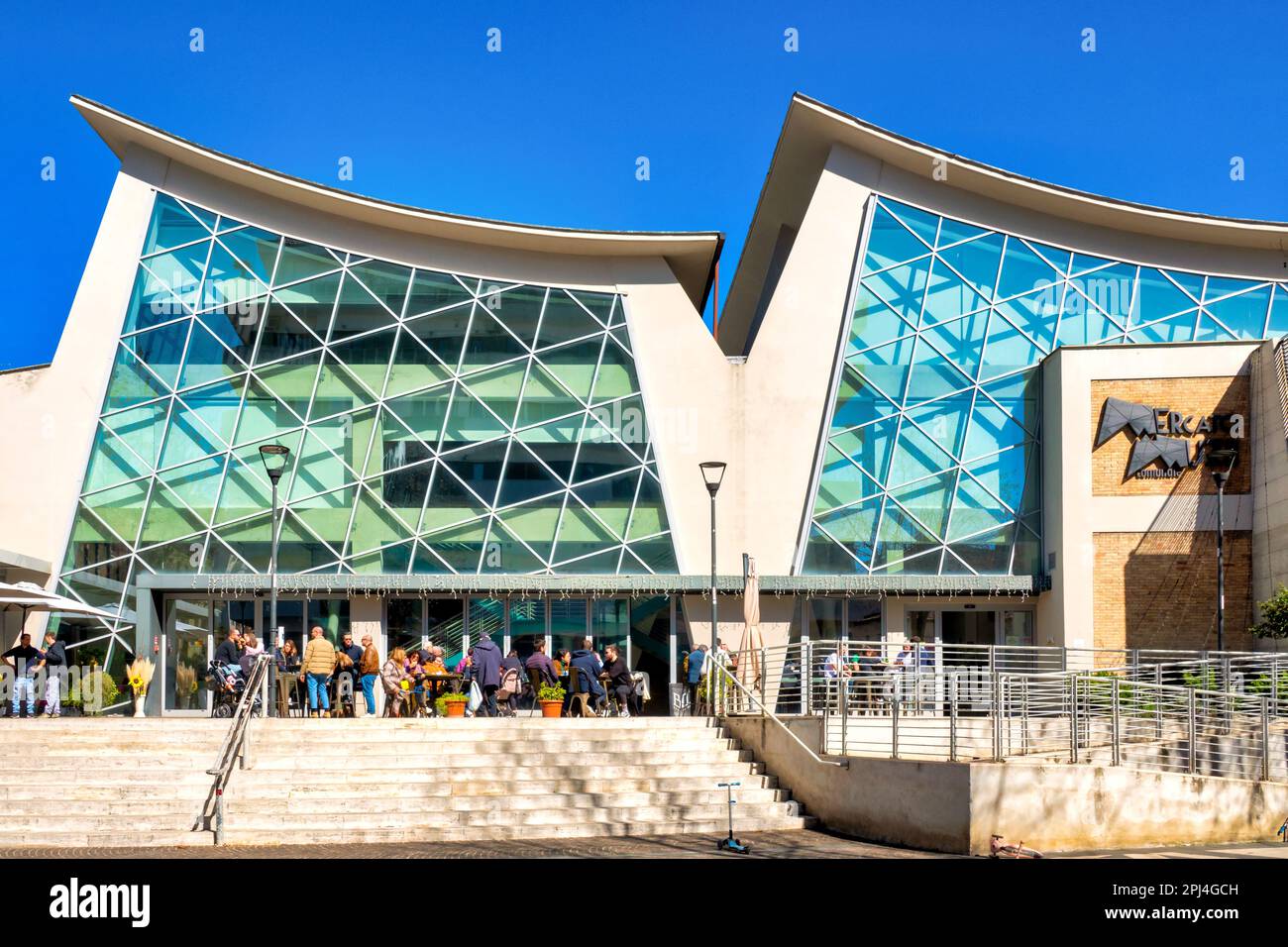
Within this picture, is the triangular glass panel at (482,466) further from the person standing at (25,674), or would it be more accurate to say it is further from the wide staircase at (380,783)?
the wide staircase at (380,783)

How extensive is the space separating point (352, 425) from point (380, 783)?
43.9 ft

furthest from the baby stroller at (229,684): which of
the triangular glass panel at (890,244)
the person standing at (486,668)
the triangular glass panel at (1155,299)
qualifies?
the triangular glass panel at (1155,299)

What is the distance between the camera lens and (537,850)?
1404cm

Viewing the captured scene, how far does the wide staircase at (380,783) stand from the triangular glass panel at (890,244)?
43.6ft

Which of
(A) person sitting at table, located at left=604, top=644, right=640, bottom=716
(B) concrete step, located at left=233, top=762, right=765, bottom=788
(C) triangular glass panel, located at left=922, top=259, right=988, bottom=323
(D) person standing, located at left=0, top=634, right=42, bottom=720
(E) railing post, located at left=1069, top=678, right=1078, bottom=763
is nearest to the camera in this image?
(E) railing post, located at left=1069, top=678, right=1078, bottom=763

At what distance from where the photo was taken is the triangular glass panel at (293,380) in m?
28.3

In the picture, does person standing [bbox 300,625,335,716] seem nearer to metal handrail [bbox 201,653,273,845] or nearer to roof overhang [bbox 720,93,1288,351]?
metal handrail [bbox 201,653,273,845]

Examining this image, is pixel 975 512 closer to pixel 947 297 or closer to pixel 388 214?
pixel 947 297

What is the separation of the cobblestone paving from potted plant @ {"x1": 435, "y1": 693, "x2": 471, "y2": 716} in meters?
5.70

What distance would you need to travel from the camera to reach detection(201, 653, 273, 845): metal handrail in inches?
572

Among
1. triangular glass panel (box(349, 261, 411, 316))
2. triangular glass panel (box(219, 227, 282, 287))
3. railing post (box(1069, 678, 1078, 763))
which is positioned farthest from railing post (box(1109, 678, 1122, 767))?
triangular glass panel (box(219, 227, 282, 287))

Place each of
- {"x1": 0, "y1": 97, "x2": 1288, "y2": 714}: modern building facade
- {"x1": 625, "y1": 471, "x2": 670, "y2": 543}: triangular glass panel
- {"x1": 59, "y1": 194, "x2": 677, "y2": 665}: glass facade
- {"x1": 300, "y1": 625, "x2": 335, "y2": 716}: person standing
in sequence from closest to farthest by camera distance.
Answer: {"x1": 300, "y1": 625, "x2": 335, "y2": 716}: person standing → {"x1": 0, "y1": 97, "x2": 1288, "y2": 714}: modern building facade → {"x1": 59, "y1": 194, "x2": 677, "y2": 665}: glass facade → {"x1": 625, "y1": 471, "x2": 670, "y2": 543}: triangular glass panel

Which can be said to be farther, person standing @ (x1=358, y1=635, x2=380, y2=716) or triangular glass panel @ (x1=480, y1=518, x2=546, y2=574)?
triangular glass panel @ (x1=480, y1=518, x2=546, y2=574)

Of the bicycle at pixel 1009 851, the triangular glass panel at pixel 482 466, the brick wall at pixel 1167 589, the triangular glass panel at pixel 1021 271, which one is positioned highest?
the triangular glass panel at pixel 1021 271
